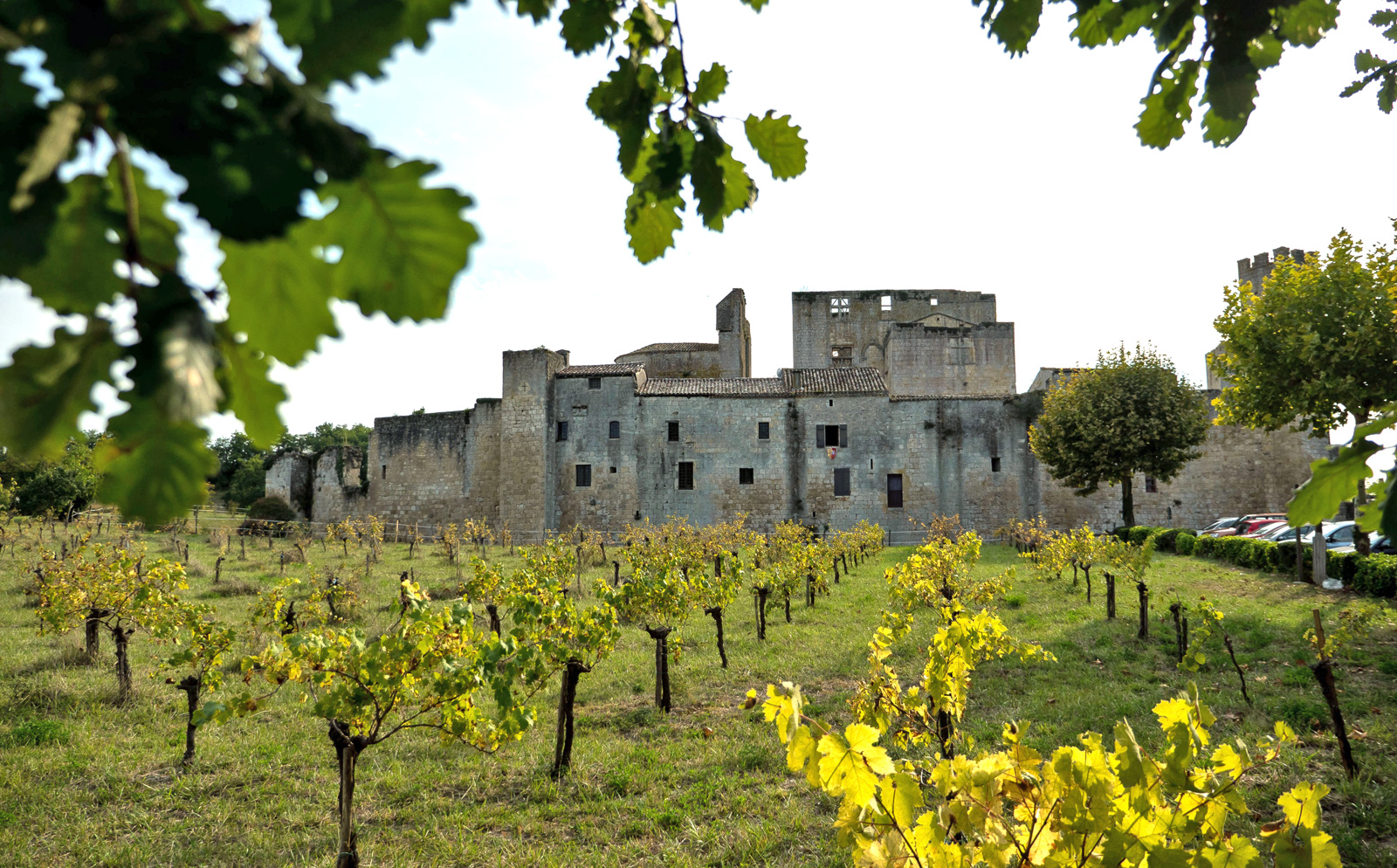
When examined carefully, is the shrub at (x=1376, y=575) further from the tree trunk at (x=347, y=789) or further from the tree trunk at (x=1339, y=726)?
the tree trunk at (x=347, y=789)

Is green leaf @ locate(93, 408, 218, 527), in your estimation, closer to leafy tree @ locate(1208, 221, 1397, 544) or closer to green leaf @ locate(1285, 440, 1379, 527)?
green leaf @ locate(1285, 440, 1379, 527)

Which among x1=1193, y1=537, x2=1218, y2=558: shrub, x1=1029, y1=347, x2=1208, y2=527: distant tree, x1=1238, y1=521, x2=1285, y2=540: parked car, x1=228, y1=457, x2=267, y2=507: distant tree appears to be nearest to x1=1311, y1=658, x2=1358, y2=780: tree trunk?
x1=1193, y1=537, x2=1218, y2=558: shrub

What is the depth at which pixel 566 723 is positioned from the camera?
5.50 metres

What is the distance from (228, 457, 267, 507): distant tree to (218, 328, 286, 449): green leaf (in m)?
43.7

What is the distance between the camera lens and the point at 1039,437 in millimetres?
22328

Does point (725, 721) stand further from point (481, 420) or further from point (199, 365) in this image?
point (481, 420)

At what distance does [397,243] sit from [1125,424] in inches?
922

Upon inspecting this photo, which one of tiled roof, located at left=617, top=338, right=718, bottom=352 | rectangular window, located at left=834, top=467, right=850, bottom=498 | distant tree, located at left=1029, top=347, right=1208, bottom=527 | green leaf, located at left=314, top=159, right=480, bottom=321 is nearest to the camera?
green leaf, located at left=314, top=159, right=480, bottom=321

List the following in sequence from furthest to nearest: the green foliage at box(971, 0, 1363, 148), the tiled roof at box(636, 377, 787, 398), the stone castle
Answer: the tiled roof at box(636, 377, 787, 398)
the stone castle
the green foliage at box(971, 0, 1363, 148)

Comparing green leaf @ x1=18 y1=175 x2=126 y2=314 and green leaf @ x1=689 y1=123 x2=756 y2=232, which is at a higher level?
green leaf @ x1=689 y1=123 x2=756 y2=232

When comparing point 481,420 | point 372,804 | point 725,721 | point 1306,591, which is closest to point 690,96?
point 372,804

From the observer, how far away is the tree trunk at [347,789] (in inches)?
138

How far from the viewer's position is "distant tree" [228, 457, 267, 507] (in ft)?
126

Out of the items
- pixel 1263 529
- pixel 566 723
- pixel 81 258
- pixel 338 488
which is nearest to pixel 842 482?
pixel 1263 529
